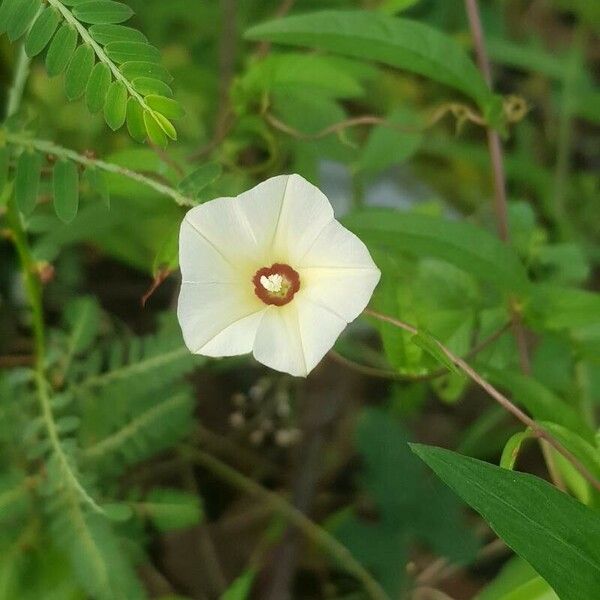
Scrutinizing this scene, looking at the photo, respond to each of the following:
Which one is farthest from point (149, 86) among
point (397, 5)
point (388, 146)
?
point (388, 146)

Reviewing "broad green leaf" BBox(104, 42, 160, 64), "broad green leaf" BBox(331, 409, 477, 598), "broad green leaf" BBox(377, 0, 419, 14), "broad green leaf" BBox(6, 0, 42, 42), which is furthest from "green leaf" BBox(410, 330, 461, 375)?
"broad green leaf" BBox(331, 409, 477, 598)

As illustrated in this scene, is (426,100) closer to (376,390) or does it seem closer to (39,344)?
(376,390)

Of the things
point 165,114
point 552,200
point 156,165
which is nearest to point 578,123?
point 552,200

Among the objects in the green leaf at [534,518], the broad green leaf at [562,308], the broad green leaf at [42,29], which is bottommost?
the green leaf at [534,518]

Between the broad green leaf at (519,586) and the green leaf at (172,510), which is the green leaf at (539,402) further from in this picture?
the green leaf at (172,510)

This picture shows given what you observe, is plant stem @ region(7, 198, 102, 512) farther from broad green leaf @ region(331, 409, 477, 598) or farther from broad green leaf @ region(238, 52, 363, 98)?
broad green leaf @ region(331, 409, 477, 598)

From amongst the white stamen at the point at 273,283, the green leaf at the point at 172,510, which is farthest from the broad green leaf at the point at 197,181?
the green leaf at the point at 172,510

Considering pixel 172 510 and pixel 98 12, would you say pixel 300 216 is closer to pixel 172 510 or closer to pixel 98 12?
pixel 98 12
